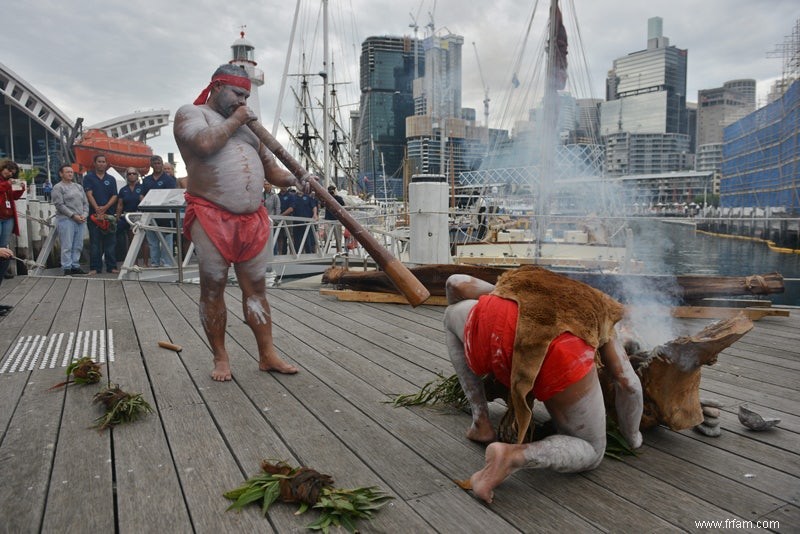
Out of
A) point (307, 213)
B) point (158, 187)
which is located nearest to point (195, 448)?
point (158, 187)

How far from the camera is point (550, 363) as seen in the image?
173cm

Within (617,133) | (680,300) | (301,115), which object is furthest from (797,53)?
(680,300)

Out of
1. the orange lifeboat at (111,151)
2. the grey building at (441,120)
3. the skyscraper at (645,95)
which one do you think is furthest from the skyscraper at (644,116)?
the grey building at (441,120)

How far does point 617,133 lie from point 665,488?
6383 millimetres

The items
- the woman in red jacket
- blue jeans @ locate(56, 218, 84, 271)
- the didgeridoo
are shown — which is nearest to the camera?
the didgeridoo

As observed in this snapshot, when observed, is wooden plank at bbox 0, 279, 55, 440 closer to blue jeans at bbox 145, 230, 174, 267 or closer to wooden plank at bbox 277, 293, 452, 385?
blue jeans at bbox 145, 230, 174, 267

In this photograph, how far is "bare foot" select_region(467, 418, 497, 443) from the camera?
2217 millimetres

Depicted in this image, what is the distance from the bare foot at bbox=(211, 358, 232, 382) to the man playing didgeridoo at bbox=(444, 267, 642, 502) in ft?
5.50

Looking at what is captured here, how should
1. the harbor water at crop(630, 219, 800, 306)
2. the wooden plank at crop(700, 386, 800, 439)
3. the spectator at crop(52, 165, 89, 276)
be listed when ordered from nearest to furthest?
the wooden plank at crop(700, 386, 800, 439) < the spectator at crop(52, 165, 89, 276) < the harbor water at crop(630, 219, 800, 306)

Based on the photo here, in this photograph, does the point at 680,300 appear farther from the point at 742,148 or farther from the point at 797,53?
the point at 742,148

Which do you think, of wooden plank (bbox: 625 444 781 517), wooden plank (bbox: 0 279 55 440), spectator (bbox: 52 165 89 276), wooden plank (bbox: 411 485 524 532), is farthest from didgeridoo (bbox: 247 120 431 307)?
spectator (bbox: 52 165 89 276)

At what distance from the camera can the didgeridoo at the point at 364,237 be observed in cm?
267

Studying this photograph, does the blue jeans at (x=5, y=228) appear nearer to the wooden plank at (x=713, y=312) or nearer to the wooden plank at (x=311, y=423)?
the wooden plank at (x=311, y=423)

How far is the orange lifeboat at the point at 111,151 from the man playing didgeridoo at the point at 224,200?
852 inches
